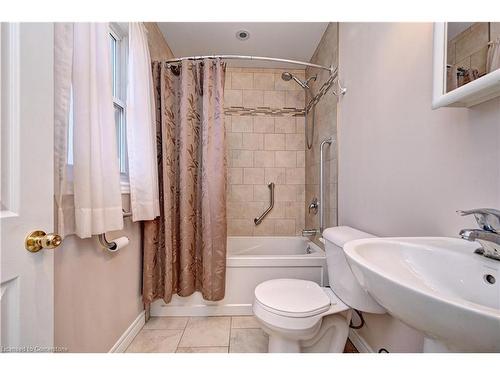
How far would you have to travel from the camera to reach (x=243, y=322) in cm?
160

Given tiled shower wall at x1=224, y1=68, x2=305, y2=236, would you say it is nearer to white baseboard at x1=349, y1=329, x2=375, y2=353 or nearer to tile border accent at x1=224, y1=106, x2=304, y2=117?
tile border accent at x1=224, y1=106, x2=304, y2=117

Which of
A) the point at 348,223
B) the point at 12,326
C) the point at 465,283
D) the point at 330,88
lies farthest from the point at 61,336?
the point at 330,88

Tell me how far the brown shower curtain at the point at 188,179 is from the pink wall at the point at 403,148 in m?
0.93

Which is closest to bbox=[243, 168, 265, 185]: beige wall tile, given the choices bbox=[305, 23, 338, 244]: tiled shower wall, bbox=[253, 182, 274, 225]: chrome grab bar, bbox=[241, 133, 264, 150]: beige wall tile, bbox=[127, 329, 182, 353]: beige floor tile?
bbox=[253, 182, 274, 225]: chrome grab bar

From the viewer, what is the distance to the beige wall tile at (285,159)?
99.7 inches

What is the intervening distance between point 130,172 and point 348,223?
4.80 feet

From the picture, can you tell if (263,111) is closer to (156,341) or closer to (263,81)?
(263,81)

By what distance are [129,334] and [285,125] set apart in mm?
2357

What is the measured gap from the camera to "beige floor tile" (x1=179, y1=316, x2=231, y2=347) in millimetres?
1401

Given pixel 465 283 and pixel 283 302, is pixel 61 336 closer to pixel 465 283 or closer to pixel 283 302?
pixel 283 302

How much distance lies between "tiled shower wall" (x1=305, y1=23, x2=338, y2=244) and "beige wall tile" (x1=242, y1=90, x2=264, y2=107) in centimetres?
57
